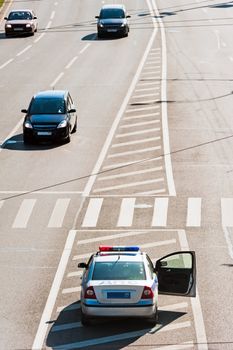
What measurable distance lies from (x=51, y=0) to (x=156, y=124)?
52.1m

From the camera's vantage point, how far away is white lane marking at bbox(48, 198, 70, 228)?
28500mm

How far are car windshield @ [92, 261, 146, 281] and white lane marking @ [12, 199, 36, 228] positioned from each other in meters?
8.17

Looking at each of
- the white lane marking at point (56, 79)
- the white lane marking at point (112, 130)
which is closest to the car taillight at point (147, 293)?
the white lane marking at point (112, 130)

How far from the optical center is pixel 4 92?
169ft

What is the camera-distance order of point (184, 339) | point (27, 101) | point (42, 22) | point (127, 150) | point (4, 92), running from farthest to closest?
point (42, 22)
point (4, 92)
point (27, 101)
point (127, 150)
point (184, 339)

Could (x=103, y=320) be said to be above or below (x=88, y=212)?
above

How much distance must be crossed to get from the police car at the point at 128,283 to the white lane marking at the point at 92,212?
7.23m

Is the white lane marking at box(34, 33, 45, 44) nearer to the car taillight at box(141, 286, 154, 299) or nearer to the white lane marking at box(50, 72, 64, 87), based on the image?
the white lane marking at box(50, 72, 64, 87)

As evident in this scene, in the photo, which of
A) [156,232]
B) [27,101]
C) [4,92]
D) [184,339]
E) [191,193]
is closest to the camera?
[184,339]

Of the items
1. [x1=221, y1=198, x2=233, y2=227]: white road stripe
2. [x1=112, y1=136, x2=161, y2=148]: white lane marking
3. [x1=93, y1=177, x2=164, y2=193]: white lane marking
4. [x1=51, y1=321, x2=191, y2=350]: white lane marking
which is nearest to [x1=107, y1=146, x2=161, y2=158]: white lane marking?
[x1=112, y1=136, x2=161, y2=148]: white lane marking

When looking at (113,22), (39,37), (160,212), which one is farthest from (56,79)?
(160,212)

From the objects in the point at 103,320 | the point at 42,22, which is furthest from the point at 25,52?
the point at 103,320

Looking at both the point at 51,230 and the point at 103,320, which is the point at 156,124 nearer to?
the point at 51,230

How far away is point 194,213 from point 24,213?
4901 mm
